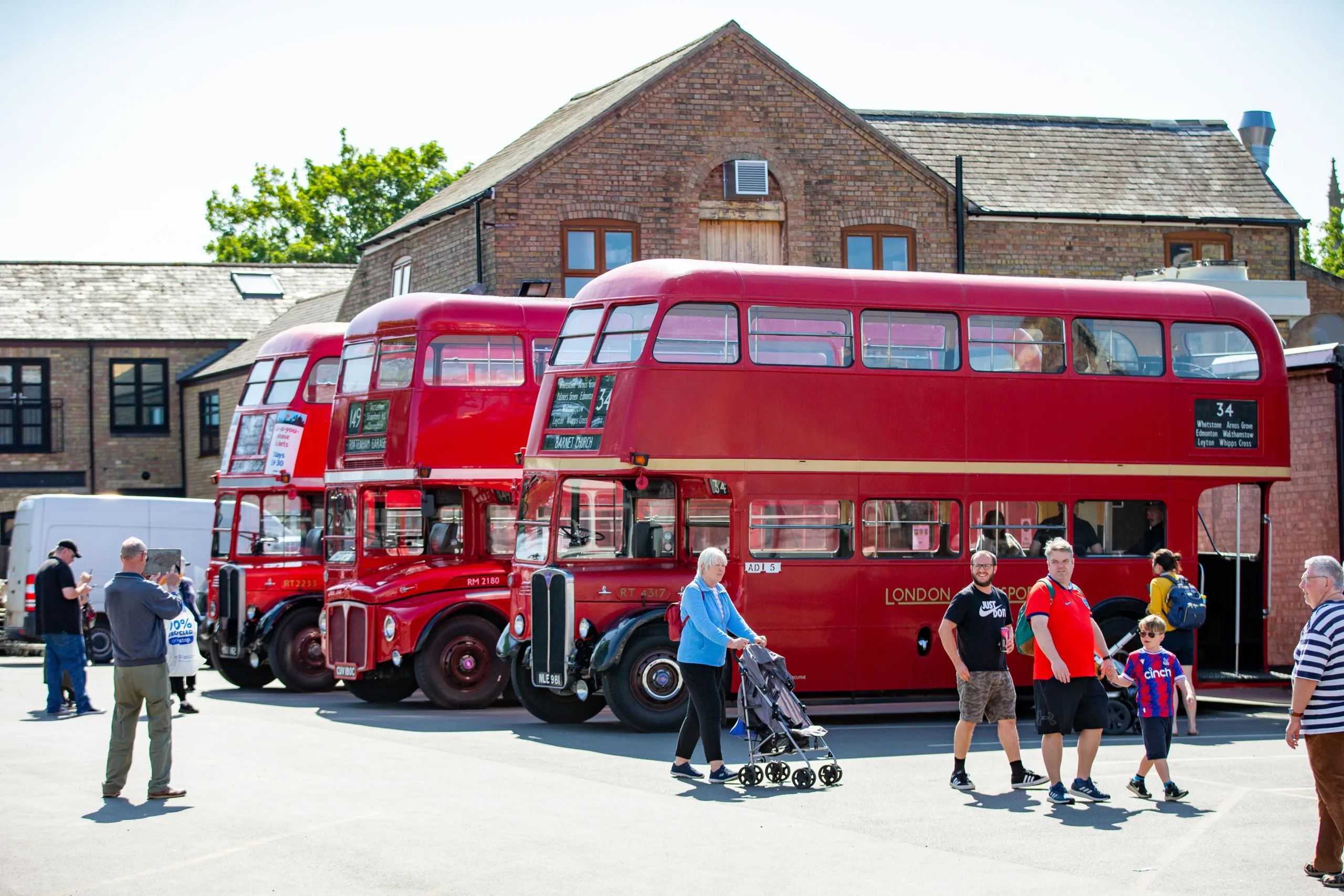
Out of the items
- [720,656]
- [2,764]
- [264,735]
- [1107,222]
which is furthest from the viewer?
[1107,222]

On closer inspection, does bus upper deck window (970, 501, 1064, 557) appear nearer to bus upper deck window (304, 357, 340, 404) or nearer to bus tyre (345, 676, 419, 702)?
bus tyre (345, 676, 419, 702)

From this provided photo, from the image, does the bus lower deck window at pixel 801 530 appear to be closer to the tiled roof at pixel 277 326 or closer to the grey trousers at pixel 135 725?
the grey trousers at pixel 135 725

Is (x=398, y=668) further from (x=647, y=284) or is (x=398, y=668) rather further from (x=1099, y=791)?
(x=1099, y=791)

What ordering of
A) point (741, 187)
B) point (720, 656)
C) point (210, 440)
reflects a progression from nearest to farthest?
point (720, 656) < point (741, 187) < point (210, 440)

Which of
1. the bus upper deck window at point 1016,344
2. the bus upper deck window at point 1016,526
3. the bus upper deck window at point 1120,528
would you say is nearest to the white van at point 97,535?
the bus upper deck window at point 1016,526

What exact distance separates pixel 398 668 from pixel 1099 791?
942 centimetres

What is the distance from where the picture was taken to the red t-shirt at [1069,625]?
10.6 metres

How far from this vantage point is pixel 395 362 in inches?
738

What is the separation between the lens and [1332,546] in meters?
18.9

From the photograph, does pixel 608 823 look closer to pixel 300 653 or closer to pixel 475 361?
pixel 475 361

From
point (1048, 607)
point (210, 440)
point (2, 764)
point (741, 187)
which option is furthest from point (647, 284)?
point (210, 440)

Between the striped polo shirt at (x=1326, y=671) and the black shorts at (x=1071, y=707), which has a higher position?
the striped polo shirt at (x=1326, y=671)

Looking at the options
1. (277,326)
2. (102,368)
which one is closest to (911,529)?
(277,326)

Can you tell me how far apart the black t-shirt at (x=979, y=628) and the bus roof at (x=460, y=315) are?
8882 millimetres
